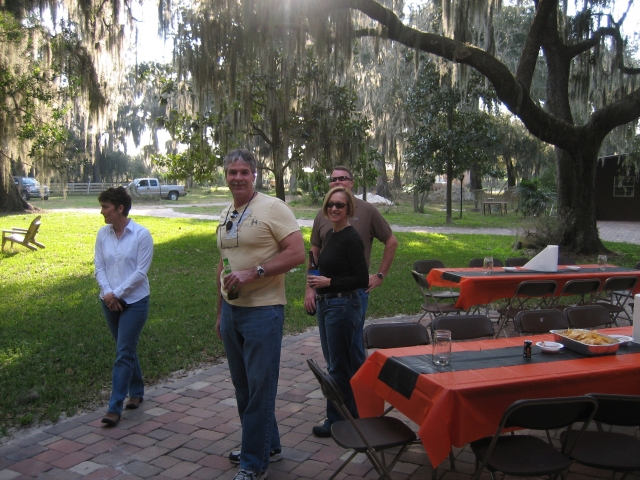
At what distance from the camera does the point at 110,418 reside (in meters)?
4.09

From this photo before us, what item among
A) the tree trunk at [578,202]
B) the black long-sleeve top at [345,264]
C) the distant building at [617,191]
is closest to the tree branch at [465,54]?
the tree trunk at [578,202]

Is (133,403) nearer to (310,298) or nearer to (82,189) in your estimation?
(310,298)

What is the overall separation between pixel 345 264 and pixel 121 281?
176 cm

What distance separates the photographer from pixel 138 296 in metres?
4.28

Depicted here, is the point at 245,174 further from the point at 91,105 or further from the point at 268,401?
the point at 91,105

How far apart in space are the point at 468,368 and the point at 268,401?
112cm

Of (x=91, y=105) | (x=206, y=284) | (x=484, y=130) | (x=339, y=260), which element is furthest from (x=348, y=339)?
(x=484, y=130)

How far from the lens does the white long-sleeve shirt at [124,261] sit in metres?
4.25

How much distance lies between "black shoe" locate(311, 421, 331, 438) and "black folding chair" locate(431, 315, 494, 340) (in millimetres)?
1113

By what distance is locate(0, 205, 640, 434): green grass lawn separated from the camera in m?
4.82

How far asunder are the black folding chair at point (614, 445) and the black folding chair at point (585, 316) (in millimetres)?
1809

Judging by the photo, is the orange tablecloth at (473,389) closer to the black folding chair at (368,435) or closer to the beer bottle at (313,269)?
the black folding chair at (368,435)

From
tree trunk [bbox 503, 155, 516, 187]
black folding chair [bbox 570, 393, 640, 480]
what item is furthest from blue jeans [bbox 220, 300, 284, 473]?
tree trunk [bbox 503, 155, 516, 187]

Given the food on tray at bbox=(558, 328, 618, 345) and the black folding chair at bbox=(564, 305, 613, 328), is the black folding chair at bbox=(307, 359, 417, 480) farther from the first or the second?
the black folding chair at bbox=(564, 305, 613, 328)
